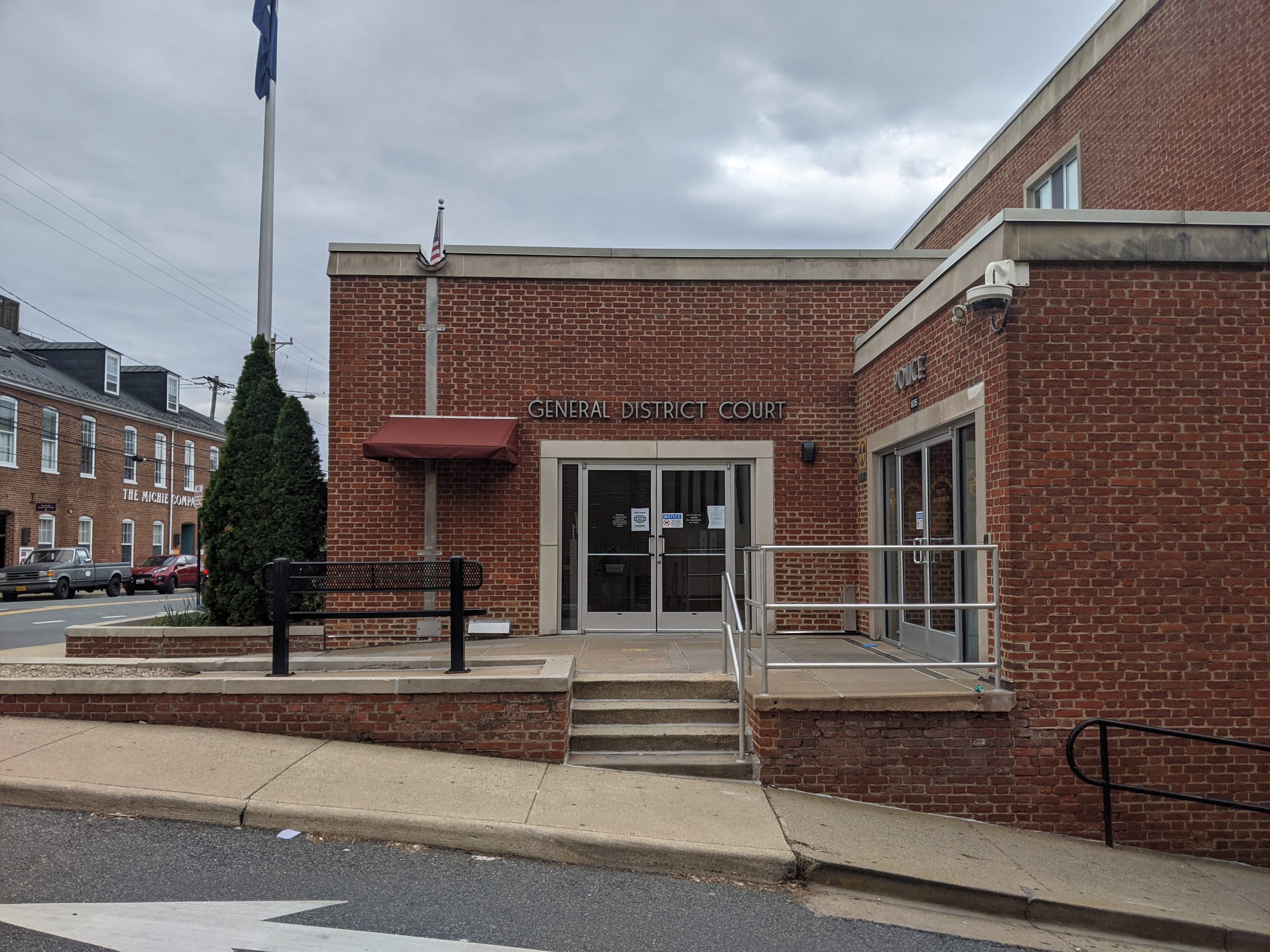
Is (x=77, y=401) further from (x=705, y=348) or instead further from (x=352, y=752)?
(x=352, y=752)

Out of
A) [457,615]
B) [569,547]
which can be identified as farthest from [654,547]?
[457,615]

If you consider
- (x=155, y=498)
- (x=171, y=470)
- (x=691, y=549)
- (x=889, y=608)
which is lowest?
(x=889, y=608)

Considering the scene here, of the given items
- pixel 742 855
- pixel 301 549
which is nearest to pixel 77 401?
pixel 301 549

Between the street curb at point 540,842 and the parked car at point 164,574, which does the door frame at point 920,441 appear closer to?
the street curb at point 540,842

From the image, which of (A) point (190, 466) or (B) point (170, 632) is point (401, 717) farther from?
(A) point (190, 466)

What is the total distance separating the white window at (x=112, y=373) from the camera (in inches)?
1401

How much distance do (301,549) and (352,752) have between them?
16.5 ft

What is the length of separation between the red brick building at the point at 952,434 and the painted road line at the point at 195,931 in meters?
3.25

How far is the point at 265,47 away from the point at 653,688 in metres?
12.1

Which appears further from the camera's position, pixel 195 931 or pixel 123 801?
pixel 123 801

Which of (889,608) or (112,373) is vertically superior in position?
(112,373)

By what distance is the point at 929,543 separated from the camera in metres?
8.79

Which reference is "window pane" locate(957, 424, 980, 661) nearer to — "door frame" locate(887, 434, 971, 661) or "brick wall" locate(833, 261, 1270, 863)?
"door frame" locate(887, 434, 971, 661)

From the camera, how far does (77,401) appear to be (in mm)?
32531
